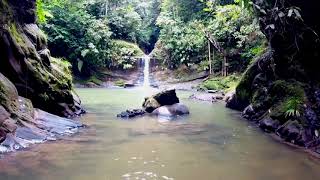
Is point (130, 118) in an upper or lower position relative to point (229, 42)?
lower

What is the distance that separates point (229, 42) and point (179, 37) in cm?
536

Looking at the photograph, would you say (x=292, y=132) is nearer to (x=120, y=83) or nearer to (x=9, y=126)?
(x=9, y=126)

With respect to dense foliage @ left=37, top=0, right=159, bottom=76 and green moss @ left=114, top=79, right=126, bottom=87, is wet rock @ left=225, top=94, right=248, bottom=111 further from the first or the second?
dense foliage @ left=37, top=0, right=159, bottom=76

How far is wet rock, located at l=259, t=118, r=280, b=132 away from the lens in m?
11.2

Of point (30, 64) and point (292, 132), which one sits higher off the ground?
point (30, 64)

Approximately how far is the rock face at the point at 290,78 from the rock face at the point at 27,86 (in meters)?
6.02

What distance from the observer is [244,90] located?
15.6 m

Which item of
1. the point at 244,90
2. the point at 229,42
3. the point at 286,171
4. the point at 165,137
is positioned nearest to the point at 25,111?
the point at 165,137

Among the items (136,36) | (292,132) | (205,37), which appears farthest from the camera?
(136,36)

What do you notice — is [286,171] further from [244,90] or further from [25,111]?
[244,90]

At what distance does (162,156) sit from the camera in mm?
8336

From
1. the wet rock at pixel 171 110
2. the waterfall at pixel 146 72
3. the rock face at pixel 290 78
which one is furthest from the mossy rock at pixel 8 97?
the waterfall at pixel 146 72

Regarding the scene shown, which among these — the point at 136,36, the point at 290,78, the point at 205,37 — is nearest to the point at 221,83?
the point at 205,37

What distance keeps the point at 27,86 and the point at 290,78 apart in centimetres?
820
